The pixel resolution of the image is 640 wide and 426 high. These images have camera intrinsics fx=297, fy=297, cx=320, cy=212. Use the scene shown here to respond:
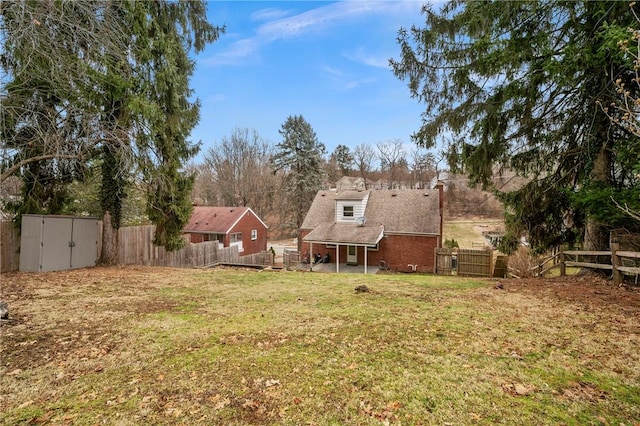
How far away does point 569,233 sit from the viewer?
9.12 meters

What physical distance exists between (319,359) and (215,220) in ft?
77.7

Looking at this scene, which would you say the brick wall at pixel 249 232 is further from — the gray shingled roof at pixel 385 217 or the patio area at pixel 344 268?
the patio area at pixel 344 268

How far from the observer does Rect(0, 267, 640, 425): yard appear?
8.45 ft

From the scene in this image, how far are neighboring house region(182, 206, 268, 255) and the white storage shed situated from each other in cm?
1375

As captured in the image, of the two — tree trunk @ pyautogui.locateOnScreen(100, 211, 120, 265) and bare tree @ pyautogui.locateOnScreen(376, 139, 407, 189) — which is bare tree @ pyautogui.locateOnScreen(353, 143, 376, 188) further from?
tree trunk @ pyautogui.locateOnScreen(100, 211, 120, 265)

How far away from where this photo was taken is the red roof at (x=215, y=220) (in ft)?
80.1

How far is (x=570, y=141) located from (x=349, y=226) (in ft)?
41.9

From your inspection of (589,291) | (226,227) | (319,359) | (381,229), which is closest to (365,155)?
(226,227)

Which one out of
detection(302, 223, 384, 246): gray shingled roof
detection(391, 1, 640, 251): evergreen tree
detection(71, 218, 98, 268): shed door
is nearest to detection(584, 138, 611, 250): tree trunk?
detection(391, 1, 640, 251): evergreen tree

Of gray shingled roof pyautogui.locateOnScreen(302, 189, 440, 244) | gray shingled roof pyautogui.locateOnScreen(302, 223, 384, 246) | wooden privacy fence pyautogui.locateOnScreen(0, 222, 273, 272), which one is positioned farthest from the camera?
gray shingled roof pyautogui.locateOnScreen(302, 189, 440, 244)

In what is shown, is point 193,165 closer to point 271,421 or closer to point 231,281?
point 231,281

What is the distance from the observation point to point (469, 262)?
51.3ft

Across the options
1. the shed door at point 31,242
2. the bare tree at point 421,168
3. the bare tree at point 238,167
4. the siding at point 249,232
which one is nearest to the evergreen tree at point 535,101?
the shed door at point 31,242

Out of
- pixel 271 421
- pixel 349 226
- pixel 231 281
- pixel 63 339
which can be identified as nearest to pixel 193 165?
pixel 349 226
